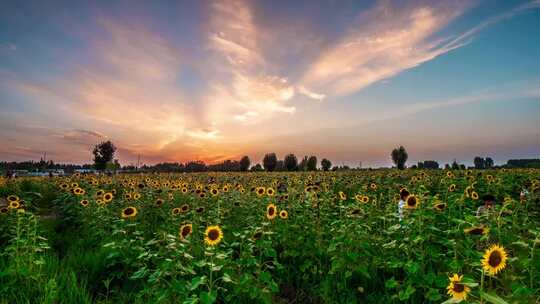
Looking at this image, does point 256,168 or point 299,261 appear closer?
point 299,261

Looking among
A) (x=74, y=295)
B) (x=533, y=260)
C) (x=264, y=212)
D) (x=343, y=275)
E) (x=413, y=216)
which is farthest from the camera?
(x=264, y=212)

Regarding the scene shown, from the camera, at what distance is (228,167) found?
65250mm

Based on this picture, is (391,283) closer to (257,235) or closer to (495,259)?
(495,259)

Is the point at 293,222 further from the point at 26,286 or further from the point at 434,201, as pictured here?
the point at 26,286

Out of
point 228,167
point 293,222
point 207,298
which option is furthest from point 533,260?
point 228,167

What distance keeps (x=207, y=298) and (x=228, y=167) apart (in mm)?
62811

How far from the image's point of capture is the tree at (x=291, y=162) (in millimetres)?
63562

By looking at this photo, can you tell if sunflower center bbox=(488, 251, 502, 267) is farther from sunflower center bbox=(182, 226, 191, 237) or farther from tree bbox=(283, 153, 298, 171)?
tree bbox=(283, 153, 298, 171)

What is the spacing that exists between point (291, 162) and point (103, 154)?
32909mm

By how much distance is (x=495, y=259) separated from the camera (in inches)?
94.7

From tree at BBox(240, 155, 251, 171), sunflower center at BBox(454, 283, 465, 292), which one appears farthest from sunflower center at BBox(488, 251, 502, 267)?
tree at BBox(240, 155, 251, 171)

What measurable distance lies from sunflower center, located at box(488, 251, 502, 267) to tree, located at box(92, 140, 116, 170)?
162 feet

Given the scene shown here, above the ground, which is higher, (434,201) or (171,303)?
Answer: (434,201)

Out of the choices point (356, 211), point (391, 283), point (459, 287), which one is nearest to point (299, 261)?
point (356, 211)
